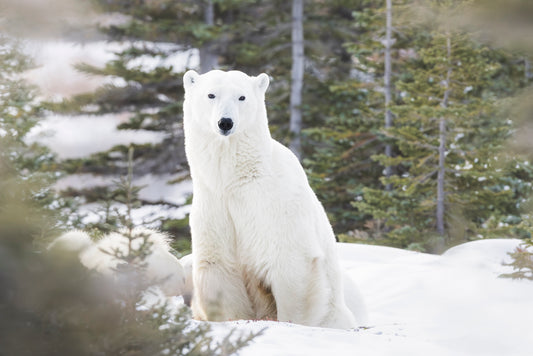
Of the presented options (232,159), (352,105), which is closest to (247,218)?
(232,159)

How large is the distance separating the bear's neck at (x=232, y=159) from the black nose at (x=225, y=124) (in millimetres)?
176

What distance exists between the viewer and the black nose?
354 cm

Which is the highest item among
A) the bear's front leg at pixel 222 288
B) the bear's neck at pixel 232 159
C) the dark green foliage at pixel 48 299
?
the bear's neck at pixel 232 159

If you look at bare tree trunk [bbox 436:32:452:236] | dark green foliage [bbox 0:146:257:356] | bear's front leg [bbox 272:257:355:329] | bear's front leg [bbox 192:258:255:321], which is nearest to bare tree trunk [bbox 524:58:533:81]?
bare tree trunk [bbox 436:32:452:236]

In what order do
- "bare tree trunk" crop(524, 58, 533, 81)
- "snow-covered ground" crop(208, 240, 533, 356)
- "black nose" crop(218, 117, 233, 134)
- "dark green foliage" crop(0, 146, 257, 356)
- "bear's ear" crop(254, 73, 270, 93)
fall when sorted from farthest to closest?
"bare tree trunk" crop(524, 58, 533, 81) < "bear's ear" crop(254, 73, 270, 93) < "black nose" crop(218, 117, 233, 134) < "snow-covered ground" crop(208, 240, 533, 356) < "dark green foliage" crop(0, 146, 257, 356)

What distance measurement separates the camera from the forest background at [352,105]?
32.9 ft

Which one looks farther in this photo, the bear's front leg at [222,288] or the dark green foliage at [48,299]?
the bear's front leg at [222,288]

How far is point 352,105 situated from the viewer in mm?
15703

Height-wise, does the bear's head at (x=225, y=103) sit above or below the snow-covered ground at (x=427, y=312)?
above

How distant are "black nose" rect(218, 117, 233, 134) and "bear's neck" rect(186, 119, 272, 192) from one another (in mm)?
176

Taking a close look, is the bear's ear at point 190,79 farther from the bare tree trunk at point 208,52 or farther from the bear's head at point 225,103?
the bare tree trunk at point 208,52

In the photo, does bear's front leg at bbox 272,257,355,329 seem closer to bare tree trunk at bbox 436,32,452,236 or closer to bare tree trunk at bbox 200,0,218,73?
bare tree trunk at bbox 436,32,452,236

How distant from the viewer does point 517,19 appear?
6.12 ft

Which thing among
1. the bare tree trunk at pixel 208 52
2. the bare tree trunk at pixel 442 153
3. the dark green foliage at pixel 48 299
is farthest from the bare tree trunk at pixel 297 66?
the dark green foliage at pixel 48 299
